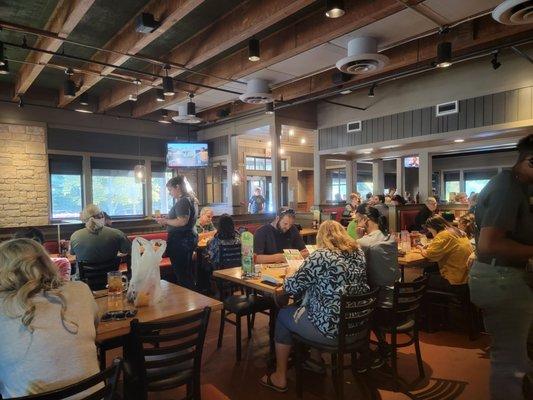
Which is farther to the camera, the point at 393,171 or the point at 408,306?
Answer: the point at 393,171

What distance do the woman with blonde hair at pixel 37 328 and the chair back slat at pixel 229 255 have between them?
2631 mm

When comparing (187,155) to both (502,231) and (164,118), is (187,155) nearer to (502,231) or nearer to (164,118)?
(164,118)

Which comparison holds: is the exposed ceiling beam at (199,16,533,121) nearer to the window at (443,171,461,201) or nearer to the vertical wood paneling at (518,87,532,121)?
the vertical wood paneling at (518,87,532,121)

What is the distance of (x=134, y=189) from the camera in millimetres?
9359

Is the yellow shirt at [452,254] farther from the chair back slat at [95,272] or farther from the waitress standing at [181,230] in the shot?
the chair back slat at [95,272]

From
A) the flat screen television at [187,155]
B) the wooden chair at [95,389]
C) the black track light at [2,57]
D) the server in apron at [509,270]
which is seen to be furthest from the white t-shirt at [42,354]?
the flat screen television at [187,155]

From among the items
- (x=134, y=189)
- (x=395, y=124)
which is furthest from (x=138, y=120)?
(x=395, y=124)

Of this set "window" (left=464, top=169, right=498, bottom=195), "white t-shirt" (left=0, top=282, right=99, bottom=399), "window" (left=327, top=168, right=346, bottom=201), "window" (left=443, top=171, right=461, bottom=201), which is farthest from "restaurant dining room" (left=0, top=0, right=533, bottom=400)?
"window" (left=443, top=171, right=461, bottom=201)

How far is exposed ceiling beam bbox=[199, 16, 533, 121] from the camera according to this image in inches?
181

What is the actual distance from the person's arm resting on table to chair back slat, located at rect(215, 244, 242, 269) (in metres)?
2.84

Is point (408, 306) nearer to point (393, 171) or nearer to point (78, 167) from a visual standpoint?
point (78, 167)

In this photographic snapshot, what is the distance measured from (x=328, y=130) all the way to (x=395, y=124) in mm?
1901

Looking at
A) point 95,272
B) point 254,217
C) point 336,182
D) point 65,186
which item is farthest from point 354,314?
point 336,182

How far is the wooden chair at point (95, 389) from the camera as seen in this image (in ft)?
4.19
